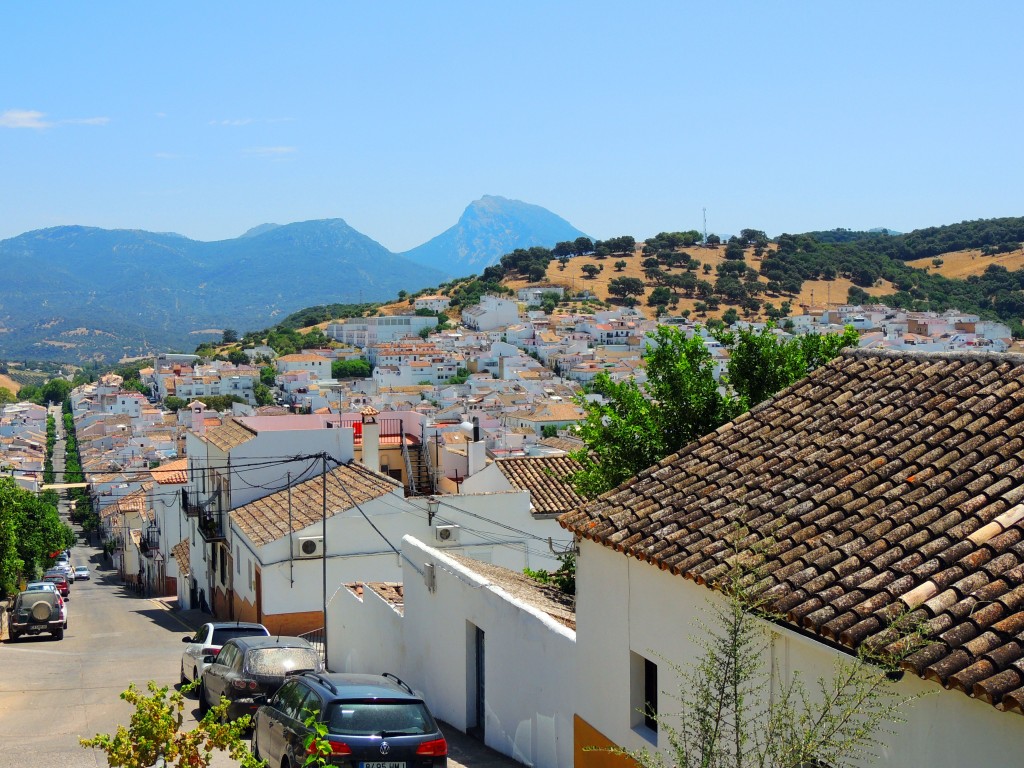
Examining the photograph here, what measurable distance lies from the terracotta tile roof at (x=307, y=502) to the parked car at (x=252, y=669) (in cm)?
848

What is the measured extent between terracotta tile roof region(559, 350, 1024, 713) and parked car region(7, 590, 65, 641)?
23304 millimetres

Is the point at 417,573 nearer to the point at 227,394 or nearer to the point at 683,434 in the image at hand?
the point at 683,434

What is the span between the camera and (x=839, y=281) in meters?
198

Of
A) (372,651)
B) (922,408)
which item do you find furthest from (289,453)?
(922,408)

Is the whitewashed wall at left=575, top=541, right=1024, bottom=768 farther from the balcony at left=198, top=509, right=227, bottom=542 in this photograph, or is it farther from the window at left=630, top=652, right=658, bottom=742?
the balcony at left=198, top=509, right=227, bottom=542

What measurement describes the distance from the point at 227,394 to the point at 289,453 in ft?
480

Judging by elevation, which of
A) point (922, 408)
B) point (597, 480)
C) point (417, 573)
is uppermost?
point (922, 408)

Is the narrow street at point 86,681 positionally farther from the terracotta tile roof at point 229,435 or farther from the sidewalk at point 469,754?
the terracotta tile roof at point 229,435

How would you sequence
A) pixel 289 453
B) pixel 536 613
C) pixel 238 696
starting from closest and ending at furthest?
pixel 536 613 → pixel 238 696 → pixel 289 453

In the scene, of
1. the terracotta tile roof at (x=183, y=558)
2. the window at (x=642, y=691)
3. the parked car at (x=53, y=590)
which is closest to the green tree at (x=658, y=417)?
the window at (x=642, y=691)

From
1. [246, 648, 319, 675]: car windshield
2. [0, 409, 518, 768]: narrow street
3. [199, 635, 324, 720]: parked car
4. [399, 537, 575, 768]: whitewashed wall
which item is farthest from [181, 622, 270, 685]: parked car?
[399, 537, 575, 768]: whitewashed wall

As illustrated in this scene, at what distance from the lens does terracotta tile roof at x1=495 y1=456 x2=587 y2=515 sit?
908 inches

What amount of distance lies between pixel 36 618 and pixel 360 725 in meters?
22.9

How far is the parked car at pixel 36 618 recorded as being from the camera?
1147 inches
